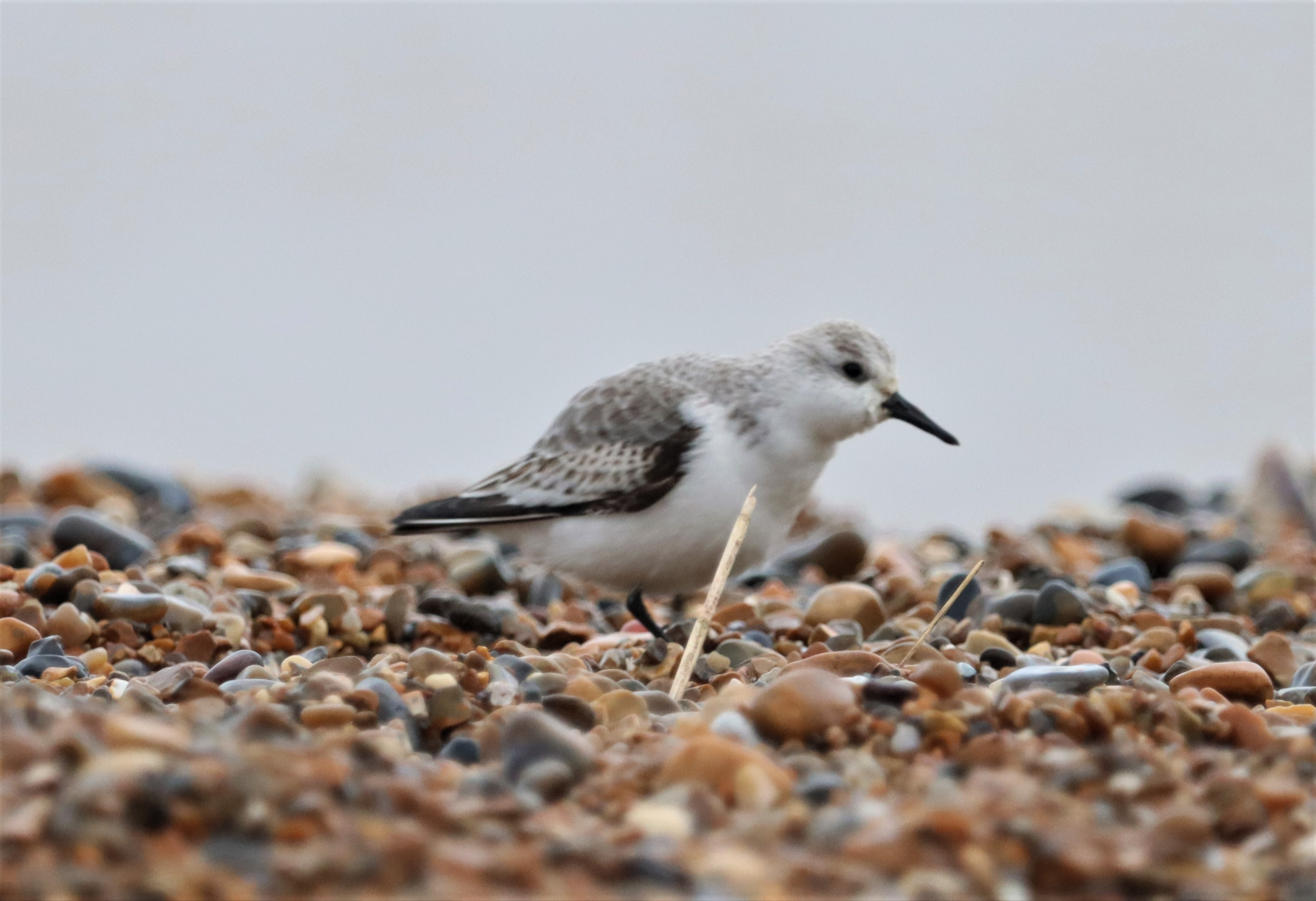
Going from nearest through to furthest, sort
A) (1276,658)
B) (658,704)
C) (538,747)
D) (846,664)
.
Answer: (538,747) < (658,704) < (846,664) < (1276,658)

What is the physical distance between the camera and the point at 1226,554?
22.2ft

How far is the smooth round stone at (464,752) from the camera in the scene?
3.15 meters

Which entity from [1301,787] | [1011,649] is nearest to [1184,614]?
[1011,649]

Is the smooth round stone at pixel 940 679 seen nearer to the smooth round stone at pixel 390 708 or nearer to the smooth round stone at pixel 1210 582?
the smooth round stone at pixel 390 708

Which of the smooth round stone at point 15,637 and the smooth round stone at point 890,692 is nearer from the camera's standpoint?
the smooth round stone at point 890,692

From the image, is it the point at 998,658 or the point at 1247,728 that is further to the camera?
the point at 998,658

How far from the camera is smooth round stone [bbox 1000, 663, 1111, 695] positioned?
371 cm

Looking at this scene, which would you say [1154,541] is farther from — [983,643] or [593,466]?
[593,466]

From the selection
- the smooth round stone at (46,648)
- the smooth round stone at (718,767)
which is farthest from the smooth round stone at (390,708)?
the smooth round stone at (46,648)

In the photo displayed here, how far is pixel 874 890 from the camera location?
2.27m

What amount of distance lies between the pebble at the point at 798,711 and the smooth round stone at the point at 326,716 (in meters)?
0.92

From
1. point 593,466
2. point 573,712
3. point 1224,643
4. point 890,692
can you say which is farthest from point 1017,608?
point 573,712

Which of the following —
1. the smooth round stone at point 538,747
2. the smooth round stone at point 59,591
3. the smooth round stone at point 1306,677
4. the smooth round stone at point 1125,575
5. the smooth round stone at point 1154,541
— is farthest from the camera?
the smooth round stone at point 1154,541

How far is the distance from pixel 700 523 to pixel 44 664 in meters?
2.14
